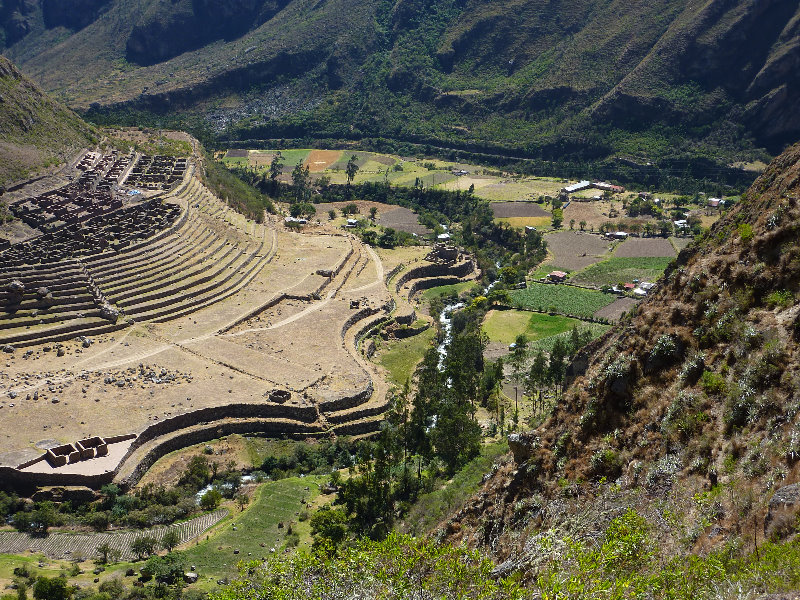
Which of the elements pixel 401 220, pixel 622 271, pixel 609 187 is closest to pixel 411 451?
pixel 622 271

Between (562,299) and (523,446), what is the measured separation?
175 ft

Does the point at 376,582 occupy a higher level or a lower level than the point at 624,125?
lower

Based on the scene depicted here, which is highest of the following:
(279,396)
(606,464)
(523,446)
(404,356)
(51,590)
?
(606,464)

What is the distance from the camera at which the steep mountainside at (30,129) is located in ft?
257

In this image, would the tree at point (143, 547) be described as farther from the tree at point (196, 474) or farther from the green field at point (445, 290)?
the green field at point (445, 290)

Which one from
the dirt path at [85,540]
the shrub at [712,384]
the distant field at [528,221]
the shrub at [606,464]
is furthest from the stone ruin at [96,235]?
the shrub at [712,384]

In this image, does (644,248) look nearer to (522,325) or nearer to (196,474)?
(522,325)

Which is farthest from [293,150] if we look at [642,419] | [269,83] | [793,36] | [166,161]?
[642,419]

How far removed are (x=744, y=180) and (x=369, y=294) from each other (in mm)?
67531

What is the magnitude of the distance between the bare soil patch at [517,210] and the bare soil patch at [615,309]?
103 feet

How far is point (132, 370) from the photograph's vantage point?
5300cm

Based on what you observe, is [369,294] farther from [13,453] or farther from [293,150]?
[293,150]

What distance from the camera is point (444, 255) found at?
86.3 m

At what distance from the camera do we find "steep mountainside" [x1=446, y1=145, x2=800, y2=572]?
18031 millimetres
